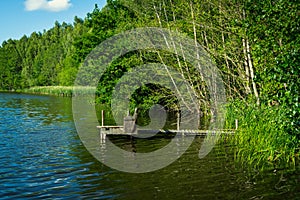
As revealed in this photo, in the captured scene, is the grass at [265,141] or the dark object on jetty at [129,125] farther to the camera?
the dark object on jetty at [129,125]

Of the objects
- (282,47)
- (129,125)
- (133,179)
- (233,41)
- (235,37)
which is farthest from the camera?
(233,41)

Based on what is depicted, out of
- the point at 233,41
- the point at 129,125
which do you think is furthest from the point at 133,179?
the point at 233,41

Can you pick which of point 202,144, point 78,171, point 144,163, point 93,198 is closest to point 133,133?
point 202,144

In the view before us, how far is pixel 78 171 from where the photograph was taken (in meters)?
13.2

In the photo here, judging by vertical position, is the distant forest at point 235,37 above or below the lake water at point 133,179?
above

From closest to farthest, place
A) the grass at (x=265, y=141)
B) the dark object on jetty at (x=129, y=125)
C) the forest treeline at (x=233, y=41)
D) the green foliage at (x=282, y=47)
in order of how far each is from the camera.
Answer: the green foliage at (x=282, y=47)
the forest treeline at (x=233, y=41)
the grass at (x=265, y=141)
the dark object on jetty at (x=129, y=125)

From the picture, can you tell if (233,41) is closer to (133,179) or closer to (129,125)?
(129,125)

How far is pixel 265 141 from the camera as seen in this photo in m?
13.9

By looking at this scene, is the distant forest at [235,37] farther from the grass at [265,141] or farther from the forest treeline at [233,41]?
the grass at [265,141]

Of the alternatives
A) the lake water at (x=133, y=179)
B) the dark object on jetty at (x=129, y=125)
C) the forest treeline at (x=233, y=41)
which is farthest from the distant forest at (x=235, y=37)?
the dark object on jetty at (x=129, y=125)

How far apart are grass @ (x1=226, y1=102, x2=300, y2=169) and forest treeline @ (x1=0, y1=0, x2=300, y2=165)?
48 centimetres

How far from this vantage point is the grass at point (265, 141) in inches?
512

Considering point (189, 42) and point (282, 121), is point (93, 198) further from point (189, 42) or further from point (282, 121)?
point (189, 42)

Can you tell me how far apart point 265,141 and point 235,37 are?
677cm
